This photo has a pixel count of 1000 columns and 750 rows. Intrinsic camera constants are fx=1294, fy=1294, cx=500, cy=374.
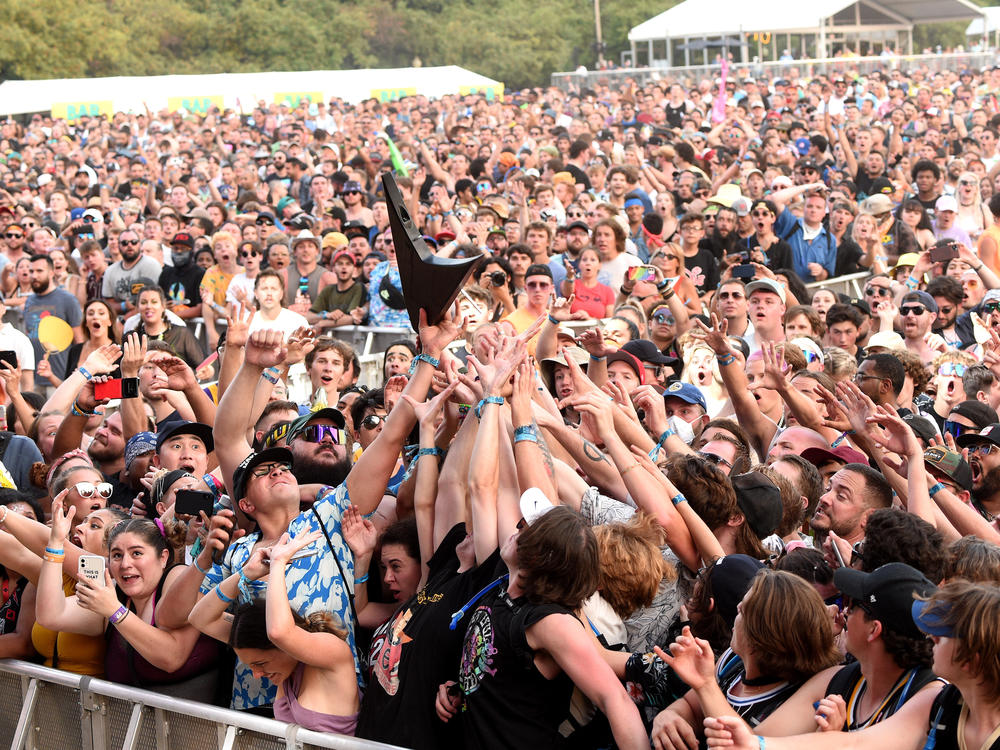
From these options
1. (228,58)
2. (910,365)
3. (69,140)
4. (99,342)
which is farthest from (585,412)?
(228,58)

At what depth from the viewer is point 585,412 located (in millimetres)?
4727

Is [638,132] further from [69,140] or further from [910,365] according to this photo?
[910,365]

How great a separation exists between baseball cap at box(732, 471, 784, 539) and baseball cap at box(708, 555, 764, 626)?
56 cm

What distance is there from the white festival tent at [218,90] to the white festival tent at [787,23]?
22.9ft

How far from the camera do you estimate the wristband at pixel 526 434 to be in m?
4.38

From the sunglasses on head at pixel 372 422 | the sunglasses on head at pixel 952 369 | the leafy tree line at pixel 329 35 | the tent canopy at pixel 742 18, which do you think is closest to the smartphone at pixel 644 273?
the sunglasses on head at pixel 952 369

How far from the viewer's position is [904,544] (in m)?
3.78

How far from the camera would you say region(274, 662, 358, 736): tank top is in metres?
4.18

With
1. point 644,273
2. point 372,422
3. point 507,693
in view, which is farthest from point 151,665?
point 644,273

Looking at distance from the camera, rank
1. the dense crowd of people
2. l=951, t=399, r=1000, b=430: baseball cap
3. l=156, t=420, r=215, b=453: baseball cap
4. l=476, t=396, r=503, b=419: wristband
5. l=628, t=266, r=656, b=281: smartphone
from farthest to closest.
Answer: l=628, t=266, r=656, b=281: smartphone
l=156, t=420, r=215, b=453: baseball cap
l=951, t=399, r=1000, b=430: baseball cap
l=476, t=396, r=503, b=419: wristband
the dense crowd of people

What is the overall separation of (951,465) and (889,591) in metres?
1.66

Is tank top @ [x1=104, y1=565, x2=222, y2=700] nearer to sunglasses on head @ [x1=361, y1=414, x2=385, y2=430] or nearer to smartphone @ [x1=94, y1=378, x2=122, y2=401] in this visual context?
sunglasses on head @ [x1=361, y1=414, x2=385, y2=430]

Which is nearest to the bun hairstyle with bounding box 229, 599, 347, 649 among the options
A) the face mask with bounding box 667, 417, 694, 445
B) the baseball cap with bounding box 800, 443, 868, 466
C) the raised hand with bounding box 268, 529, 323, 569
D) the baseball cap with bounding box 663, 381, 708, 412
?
the raised hand with bounding box 268, 529, 323, 569

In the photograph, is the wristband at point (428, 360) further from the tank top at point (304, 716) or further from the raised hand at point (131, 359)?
the raised hand at point (131, 359)
